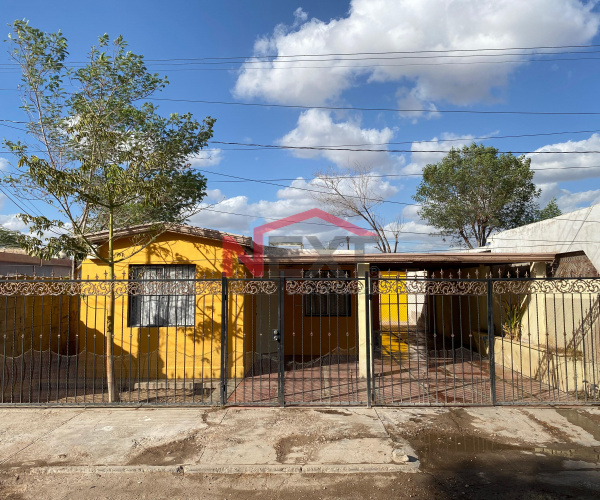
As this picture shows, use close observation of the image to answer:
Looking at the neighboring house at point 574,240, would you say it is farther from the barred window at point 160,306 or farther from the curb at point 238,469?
the barred window at point 160,306

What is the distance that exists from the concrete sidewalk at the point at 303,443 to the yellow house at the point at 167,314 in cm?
203

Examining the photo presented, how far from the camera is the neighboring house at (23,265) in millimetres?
12398

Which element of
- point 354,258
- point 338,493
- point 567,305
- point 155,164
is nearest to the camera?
point 338,493

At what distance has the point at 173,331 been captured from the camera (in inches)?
340

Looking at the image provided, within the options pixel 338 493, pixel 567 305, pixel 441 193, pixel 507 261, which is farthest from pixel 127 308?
pixel 441 193

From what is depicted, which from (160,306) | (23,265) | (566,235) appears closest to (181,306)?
(160,306)

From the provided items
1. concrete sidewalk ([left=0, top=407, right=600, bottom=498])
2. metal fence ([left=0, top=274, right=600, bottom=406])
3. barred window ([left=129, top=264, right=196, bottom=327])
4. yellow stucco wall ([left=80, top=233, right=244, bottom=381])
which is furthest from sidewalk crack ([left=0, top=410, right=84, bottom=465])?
barred window ([left=129, top=264, right=196, bottom=327])

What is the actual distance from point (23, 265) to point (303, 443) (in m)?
12.3

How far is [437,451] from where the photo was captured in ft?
16.3

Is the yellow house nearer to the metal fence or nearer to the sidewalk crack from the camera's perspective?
the metal fence

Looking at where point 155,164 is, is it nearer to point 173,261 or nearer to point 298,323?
point 173,261

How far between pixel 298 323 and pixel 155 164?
6295mm

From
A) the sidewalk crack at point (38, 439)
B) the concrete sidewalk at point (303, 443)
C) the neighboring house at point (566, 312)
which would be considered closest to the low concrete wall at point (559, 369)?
the neighboring house at point (566, 312)

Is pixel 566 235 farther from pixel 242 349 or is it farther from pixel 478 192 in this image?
pixel 478 192
